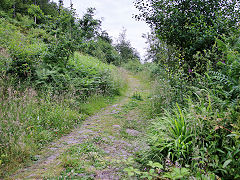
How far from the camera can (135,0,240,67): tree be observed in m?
4.37

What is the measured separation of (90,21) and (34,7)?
2.26 meters

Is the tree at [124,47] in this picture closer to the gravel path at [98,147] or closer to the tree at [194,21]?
the tree at [194,21]

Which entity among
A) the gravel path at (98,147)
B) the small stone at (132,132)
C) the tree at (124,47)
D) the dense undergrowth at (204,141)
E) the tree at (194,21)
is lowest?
the gravel path at (98,147)

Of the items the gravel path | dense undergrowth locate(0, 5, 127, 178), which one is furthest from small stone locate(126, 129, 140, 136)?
dense undergrowth locate(0, 5, 127, 178)

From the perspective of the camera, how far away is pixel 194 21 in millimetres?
4766

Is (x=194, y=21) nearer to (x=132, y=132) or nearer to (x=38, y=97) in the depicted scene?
(x=132, y=132)

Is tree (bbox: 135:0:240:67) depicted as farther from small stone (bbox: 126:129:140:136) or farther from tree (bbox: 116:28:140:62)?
tree (bbox: 116:28:140:62)

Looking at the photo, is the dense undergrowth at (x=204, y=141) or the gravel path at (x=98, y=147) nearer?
the dense undergrowth at (x=204, y=141)

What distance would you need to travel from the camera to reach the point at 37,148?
9.82 ft

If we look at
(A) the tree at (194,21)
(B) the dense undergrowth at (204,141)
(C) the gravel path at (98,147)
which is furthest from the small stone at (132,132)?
(A) the tree at (194,21)

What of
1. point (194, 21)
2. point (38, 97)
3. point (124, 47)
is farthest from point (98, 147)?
point (124, 47)

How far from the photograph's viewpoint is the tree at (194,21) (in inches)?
172

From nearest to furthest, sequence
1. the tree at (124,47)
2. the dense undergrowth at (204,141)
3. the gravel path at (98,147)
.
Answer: the dense undergrowth at (204,141) < the gravel path at (98,147) < the tree at (124,47)

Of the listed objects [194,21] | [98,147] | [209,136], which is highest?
[194,21]
